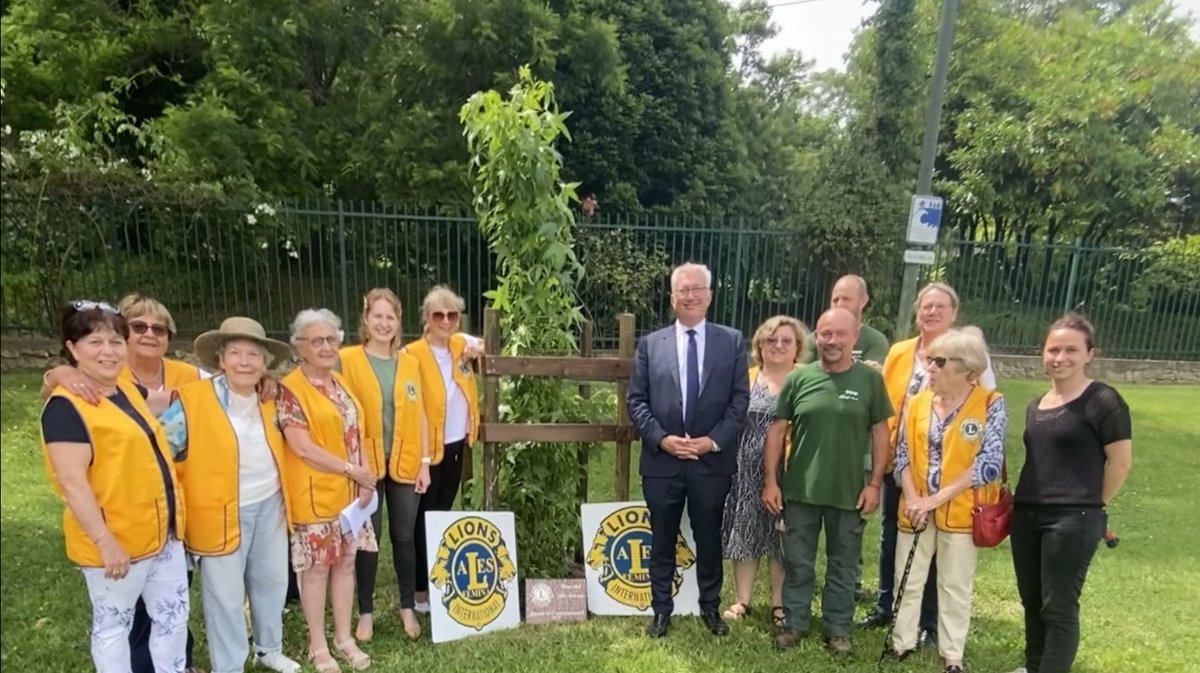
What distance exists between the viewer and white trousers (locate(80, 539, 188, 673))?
A: 2771 mm

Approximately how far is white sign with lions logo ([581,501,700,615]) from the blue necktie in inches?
29.2

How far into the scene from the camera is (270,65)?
10.9 metres

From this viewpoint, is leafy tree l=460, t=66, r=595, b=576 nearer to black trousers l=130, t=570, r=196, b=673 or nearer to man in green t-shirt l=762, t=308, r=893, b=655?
man in green t-shirt l=762, t=308, r=893, b=655

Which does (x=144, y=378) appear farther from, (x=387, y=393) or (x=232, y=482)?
(x=387, y=393)

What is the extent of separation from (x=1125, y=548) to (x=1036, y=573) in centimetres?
310

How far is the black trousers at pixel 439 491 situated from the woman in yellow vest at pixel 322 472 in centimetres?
50

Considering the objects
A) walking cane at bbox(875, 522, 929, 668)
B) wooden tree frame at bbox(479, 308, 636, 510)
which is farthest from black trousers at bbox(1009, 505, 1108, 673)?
wooden tree frame at bbox(479, 308, 636, 510)

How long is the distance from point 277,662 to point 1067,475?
3.75m

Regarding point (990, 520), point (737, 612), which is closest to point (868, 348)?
point (990, 520)

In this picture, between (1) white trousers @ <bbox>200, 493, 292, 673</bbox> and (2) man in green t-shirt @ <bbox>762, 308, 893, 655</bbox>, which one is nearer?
(1) white trousers @ <bbox>200, 493, 292, 673</bbox>

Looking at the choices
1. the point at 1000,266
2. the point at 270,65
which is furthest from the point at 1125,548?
the point at 270,65

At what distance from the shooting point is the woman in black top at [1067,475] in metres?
3.31

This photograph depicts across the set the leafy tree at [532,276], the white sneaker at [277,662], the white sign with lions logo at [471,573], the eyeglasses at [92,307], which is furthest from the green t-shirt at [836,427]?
the eyeglasses at [92,307]

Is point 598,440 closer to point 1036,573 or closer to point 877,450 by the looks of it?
point 877,450
